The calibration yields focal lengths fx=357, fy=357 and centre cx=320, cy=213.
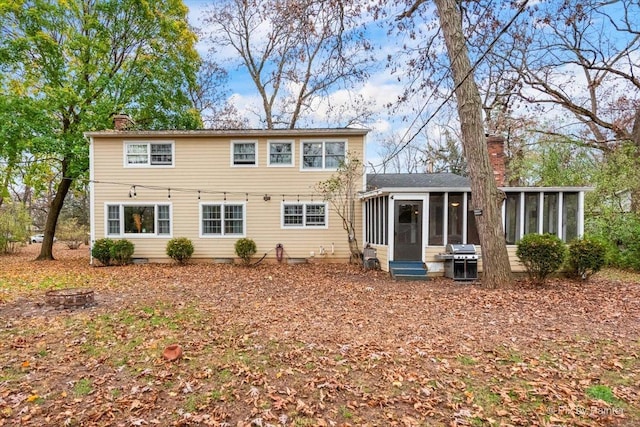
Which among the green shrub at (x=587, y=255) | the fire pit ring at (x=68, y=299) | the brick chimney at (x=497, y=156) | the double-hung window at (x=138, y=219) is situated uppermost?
the brick chimney at (x=497, y=156)

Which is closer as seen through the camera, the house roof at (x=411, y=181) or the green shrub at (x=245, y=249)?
the house roof at (x=411, y=181)

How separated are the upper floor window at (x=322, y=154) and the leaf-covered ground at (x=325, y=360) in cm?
700

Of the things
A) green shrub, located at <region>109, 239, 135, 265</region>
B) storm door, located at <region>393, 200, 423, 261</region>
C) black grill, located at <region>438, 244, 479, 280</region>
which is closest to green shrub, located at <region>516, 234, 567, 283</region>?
black grill, located at <region>438, 244, 479, 280</region>

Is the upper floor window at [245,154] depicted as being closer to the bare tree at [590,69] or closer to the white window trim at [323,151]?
the white window trim at [323,151]

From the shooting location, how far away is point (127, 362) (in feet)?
14.2

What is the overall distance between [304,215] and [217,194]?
137 inches

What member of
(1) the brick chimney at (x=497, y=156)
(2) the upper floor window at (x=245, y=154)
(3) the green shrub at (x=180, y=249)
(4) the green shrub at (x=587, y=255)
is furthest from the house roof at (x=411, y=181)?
(3) the green shrub at (x=180, y=249)

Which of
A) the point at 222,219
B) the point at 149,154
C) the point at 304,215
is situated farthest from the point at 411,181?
the point at 149,154

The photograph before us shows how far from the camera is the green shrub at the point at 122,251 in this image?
13.1 meters

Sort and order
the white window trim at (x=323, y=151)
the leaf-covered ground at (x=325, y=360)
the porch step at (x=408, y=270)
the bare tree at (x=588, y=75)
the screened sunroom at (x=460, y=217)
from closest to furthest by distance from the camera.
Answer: the leaf-covered ground at (x=325, y=360), the porch step at (x=408, y=270), the screened sunroom at (x=460, y=217), the bare tree at (x=588, y=75), the white window trim at (x=323, y=151)

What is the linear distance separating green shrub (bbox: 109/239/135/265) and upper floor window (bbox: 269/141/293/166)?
6.15 m

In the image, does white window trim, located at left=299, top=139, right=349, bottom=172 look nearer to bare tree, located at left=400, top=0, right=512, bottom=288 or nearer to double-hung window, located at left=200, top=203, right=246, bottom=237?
double-hung window, located at left=200, top=203, right=246, bottom=237

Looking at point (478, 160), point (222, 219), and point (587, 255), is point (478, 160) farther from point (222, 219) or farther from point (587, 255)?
point (222, 219)

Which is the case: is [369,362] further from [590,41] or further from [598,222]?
[590,41]
